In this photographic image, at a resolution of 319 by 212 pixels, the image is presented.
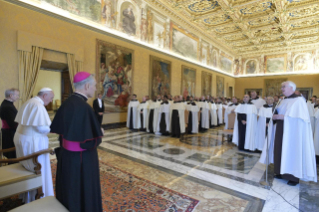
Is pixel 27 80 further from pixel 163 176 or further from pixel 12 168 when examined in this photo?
pixel 163 176

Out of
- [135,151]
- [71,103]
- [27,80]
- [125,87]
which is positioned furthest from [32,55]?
[71,103]

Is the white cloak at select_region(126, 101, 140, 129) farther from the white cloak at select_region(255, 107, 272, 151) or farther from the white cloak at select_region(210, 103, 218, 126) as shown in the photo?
the white cloak at select_region(255, 107, 272, 151)

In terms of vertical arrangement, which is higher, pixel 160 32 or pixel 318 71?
pixel 160 32

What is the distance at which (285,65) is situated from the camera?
65.4 ft

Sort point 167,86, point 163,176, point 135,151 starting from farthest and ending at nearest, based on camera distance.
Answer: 1. point 167,86
2. point 135,151
3. point 163,176

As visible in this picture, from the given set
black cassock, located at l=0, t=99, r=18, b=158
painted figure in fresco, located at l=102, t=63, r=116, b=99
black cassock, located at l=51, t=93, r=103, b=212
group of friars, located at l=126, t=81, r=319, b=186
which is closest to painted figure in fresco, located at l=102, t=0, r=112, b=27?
painted figure in fresco, located at l=102, t=63, r=116, b=99

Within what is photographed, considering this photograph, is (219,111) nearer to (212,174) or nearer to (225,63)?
(212,174)

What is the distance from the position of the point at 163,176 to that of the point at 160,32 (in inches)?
402

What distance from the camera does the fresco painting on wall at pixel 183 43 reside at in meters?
12.9

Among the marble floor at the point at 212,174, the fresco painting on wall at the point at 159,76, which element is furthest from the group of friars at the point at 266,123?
the fresco painting on wall at the point at 159,76

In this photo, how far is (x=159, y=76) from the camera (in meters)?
11.9

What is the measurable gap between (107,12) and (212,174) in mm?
8601

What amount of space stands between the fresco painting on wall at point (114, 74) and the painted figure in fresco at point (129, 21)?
1123 millimetres

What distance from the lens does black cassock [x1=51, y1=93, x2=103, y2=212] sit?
67.7 inches
